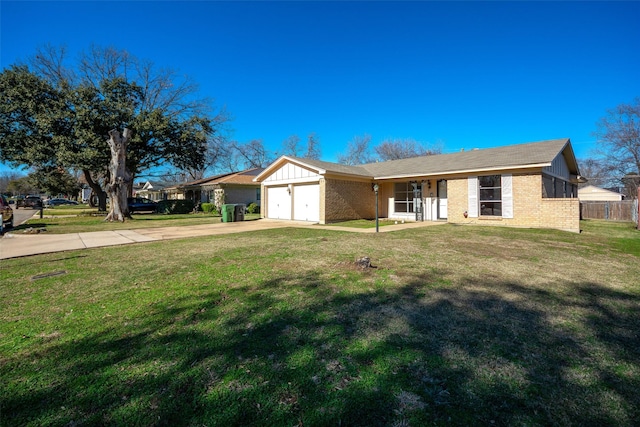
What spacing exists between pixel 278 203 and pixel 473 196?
10587mm

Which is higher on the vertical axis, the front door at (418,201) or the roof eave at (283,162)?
the roof eave at (283,162)

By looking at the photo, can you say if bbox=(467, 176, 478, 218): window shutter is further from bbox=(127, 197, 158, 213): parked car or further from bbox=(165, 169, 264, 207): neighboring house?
bbox=(127, 197, 158, 213): parked car

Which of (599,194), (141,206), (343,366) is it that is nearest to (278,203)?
(343,366)

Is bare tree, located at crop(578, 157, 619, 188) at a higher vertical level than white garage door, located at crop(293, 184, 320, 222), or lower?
higher

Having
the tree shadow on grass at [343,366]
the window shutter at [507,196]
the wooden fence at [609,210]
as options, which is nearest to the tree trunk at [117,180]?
the tree shadow on grass at [343,366]

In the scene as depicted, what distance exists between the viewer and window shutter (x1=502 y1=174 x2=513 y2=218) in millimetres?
12805

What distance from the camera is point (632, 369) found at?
2410 millimetres

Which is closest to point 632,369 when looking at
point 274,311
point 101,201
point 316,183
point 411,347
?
point 411,347

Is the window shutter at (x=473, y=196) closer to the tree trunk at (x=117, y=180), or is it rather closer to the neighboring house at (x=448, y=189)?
the neighboring house at (x=448, y=189)

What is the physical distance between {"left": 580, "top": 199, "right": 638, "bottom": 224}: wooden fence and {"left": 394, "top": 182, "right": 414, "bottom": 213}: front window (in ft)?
45.4

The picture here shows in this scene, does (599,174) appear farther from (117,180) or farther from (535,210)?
(117,180)

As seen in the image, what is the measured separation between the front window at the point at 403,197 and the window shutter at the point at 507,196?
4693mm

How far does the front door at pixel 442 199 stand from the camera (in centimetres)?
1538

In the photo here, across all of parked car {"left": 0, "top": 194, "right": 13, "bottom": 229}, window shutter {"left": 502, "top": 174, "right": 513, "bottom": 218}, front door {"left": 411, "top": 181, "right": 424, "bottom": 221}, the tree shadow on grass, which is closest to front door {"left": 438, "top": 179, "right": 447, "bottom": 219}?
front door {"left": 411, "top": 181, "right": 424, "bottom": 221}
